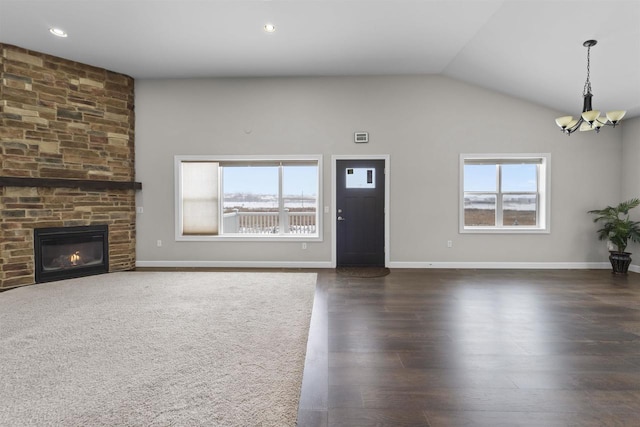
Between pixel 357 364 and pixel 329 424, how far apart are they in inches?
25.9

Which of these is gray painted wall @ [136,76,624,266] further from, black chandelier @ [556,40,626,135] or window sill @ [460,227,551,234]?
black chandelier @ [556,40,626,135]

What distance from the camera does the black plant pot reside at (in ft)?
16.5

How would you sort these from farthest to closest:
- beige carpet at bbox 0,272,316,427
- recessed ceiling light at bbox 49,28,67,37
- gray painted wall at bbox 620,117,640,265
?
gray painted wall at bbox 620,117,640,265
recessed ceiling light at bbox 49,28,67,37
beige carpet at bbox 0,272,316,427

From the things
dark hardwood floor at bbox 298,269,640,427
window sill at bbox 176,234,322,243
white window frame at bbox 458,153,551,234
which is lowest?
dark hardwood floor at bbox 298,269,640,427

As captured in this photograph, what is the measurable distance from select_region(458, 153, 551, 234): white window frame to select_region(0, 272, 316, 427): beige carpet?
3309mm

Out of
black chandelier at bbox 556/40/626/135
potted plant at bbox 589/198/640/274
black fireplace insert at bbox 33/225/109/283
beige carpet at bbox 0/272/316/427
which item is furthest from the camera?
potted plant at bbox 589/198/640/274

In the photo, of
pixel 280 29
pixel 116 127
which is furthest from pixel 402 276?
pixel 116 127

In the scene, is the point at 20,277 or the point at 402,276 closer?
the point at 20,277

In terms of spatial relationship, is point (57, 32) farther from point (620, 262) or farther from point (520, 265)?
point (620, 262)

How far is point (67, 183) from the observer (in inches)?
190

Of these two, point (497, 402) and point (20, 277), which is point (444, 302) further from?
point (20, 277)

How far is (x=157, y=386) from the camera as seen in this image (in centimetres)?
200

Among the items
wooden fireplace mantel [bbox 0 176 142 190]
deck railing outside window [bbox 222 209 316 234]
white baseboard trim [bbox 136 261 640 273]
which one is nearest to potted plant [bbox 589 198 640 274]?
white baseboard trim [bbox 136 261 640 273]

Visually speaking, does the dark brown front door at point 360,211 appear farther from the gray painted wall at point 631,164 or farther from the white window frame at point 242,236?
the gray painted wall at point 631,164
